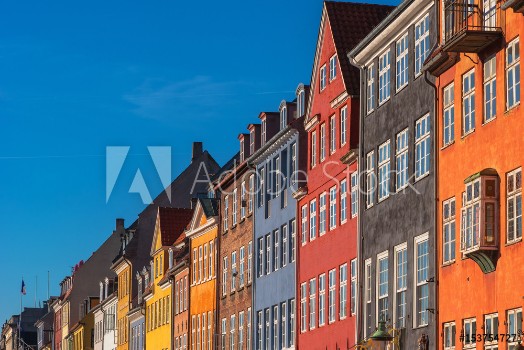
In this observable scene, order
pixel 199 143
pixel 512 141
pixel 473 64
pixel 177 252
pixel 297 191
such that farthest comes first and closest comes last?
pixel 199 143, pixel 177 252, pixel 297 191, pixel 473 64, pixel 512 141

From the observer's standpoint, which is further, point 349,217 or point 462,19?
point 349,217

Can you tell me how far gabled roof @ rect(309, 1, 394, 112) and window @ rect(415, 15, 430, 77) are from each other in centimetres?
801

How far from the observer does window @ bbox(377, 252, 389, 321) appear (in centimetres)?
4203

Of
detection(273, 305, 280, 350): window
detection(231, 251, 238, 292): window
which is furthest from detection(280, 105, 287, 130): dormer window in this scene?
detection(231, 251, 238, 292): window

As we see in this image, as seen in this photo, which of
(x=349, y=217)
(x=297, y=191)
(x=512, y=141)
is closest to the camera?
(x=512, y=141)

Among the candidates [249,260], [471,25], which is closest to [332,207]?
[249,260]

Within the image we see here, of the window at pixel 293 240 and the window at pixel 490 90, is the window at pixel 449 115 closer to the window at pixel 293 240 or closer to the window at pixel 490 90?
the window at pixel 490 90

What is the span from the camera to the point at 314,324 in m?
51.8

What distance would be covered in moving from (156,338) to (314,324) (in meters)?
37.7

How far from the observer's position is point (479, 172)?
32844 millimetres

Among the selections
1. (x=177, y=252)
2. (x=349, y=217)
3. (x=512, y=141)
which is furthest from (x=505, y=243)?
(x=177, y=252)

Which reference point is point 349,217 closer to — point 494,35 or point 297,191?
point 297,191

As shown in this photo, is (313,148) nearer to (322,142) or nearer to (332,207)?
(322,142)

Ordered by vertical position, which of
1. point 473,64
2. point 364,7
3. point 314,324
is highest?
point 364,7
